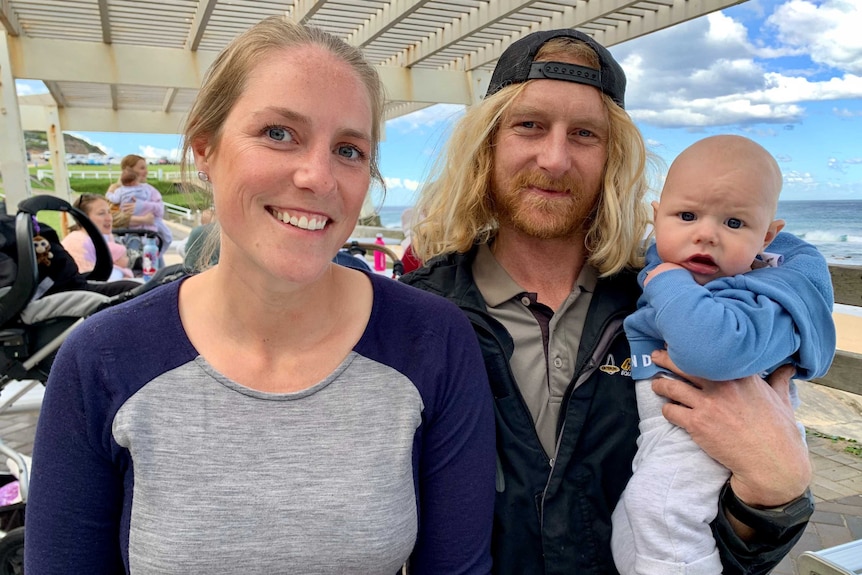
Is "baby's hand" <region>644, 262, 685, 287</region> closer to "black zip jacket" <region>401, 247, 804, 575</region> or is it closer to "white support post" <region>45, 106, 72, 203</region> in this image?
"black zip jacket" <region>401, 247, 804, 575</region>

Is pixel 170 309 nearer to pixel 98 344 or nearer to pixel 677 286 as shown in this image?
pixel 98 344

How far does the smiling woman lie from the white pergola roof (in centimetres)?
515

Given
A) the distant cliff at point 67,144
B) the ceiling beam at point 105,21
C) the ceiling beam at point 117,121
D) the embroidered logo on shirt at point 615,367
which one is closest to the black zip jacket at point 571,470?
the embroidered logo on shirt at point 615,367

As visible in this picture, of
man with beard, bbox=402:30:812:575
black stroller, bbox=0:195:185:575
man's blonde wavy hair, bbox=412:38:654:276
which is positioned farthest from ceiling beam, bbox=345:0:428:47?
man with beard, bbox=402:30:812:575

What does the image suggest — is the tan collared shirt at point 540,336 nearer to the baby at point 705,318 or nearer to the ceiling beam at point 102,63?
the baby at point 705,318

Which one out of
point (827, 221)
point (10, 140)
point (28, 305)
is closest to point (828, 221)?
point (827, 221)

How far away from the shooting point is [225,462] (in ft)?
3.78

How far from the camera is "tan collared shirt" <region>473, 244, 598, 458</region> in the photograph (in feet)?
4.75

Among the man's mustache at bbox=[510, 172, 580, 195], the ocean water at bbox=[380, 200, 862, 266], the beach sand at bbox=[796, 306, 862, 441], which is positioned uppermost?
the man's mustache at bbox=[510, 172, 580, 195]

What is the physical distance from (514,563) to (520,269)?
0.72 meters

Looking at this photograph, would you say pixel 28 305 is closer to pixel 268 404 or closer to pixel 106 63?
pixel 268 404

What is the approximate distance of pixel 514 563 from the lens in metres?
1.40

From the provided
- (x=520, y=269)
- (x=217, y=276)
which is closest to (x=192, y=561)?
(x=217, y=276)

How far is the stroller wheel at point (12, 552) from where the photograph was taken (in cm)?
224
